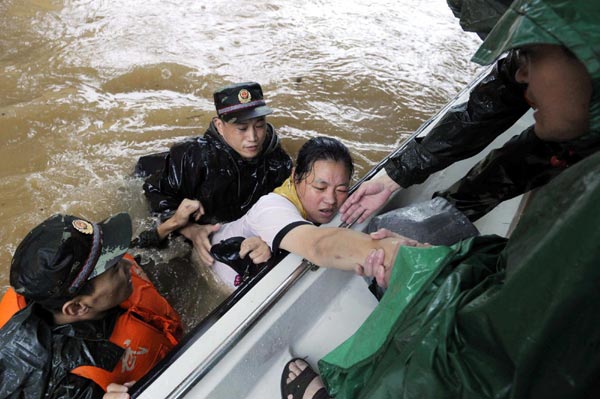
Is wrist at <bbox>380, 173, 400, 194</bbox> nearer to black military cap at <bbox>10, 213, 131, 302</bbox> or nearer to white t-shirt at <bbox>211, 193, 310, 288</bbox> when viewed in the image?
white t-shirt at <bbox>211, 193, 310, 288</bbox>

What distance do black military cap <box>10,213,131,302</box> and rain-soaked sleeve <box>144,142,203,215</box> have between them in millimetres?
1118

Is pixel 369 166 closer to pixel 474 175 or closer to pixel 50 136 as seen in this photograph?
pixel 474 175

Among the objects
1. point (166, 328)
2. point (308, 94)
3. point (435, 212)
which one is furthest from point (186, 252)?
point (308, 94)

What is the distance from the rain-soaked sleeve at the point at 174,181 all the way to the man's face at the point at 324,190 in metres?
0.92

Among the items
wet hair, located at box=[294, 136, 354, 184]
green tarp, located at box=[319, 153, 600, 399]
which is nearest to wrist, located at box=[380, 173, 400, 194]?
wet hair, located at box=[294, 136, 354, 184]

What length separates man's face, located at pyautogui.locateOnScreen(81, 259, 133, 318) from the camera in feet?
4.71

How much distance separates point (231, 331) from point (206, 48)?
3809 mm

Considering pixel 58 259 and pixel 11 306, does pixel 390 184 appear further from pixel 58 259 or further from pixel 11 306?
→ pixel 11 306

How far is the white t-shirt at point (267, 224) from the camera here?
1.64m

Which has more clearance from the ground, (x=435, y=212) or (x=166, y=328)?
(x=435, y=212)

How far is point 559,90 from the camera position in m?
0.93

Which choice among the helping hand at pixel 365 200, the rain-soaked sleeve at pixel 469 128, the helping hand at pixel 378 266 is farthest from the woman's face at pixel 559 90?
the helping hand at pixel 365 200

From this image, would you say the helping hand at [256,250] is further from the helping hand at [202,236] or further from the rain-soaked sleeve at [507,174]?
the rain-soaked sleeve at [507,174]

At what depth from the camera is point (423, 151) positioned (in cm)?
185
